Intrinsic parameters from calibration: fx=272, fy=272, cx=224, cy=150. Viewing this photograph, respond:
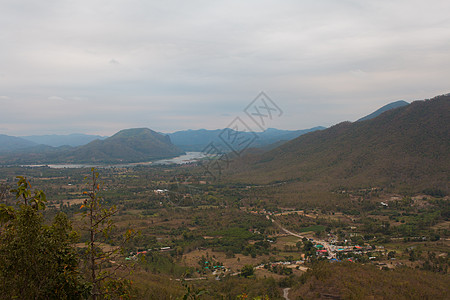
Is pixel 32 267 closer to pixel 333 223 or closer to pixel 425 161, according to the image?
pixel 333 223

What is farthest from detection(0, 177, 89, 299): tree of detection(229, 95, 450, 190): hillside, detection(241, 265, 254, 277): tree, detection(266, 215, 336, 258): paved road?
detection(229, 95, 450, 190): hillside

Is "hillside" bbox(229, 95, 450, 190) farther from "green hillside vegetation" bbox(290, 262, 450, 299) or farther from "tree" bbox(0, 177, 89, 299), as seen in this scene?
"tree" bbox(0, 177, 89, 299)

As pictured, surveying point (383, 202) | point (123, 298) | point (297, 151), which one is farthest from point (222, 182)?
point (123, 298)

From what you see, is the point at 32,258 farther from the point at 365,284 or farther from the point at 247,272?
the point at 247,272

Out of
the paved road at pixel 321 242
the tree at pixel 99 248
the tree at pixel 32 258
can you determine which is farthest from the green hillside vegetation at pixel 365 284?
the tree at pixel 32 258

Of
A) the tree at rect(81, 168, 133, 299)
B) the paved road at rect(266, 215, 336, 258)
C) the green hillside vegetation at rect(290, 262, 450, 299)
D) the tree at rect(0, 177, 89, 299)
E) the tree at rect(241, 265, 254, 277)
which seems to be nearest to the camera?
the tree at rect(0, 177, 89, 299)
